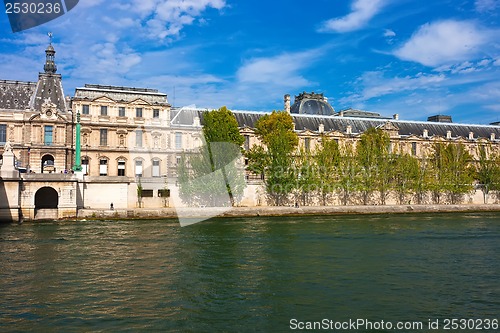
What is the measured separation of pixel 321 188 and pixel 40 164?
32960 mm

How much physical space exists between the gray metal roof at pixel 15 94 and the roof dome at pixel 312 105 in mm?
41794

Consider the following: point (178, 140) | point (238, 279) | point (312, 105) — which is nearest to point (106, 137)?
point (178, 140)

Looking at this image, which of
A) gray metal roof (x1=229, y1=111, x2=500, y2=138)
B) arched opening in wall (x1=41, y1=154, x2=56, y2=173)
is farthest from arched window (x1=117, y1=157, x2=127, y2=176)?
gray metal roof (x1=229, y1=111, x2=500, y2=138)

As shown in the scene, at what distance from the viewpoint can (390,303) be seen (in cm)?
1623

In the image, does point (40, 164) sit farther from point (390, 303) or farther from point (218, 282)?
point (390, 303)

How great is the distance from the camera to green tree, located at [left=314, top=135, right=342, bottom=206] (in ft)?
192

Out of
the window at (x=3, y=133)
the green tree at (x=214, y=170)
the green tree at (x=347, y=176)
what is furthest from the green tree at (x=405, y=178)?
the window at (x=3, y=133)

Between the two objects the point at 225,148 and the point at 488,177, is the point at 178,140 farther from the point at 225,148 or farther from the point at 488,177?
the point at 488,177

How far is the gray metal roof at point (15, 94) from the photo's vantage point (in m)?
57.2

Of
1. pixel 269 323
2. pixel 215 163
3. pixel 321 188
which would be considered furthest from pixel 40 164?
pixel 269 323

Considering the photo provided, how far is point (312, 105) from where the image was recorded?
272 ft

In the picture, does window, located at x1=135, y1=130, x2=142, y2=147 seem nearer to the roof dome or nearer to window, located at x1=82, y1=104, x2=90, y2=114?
window, located at x1=82, y1=104, x2=90, y2=114

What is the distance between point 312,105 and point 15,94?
45.8 metres

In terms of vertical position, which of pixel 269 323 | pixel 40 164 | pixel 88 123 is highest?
Result: pixel 88 123
